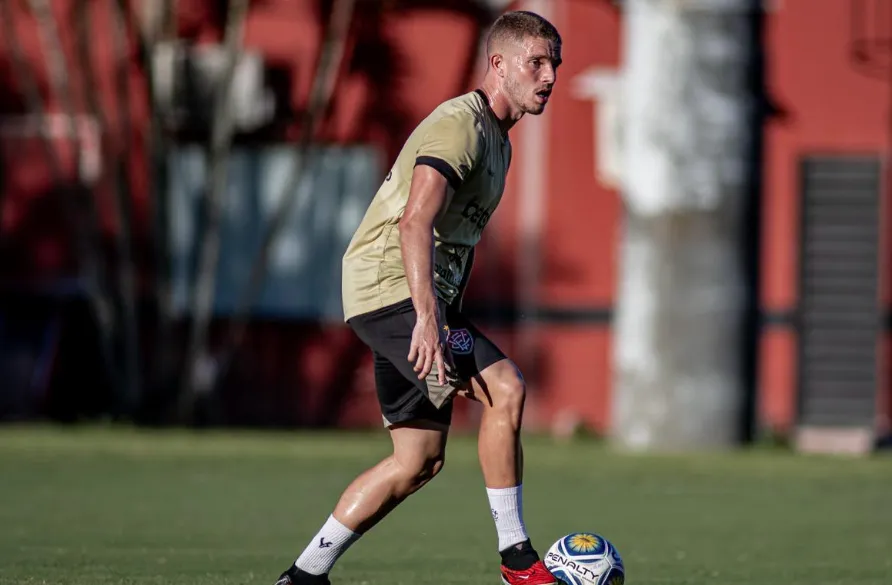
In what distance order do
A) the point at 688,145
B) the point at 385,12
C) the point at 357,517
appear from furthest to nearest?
the point at 385,12, the point at 688,145, the point at 357,517

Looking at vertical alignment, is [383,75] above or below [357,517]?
above

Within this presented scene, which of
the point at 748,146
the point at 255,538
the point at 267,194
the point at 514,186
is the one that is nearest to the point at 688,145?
the point at 748,146

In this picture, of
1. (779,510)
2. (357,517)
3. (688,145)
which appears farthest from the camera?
(688,145)

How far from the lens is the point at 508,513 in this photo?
262 inches

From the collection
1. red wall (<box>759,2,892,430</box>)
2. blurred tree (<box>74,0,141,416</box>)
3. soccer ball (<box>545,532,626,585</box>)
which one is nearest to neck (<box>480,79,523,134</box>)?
soccer ball (<box>545,532,626,585</box>)

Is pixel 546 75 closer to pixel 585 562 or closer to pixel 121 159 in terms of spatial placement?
pixel 585 562

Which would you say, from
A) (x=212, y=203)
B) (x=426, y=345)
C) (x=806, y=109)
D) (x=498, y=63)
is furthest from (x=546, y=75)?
(x=806, y=109)

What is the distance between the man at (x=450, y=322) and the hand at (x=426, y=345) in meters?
0.08

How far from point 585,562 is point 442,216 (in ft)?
4.78

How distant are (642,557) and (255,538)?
206 centimetres

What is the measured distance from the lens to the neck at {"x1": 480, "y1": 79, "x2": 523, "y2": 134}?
6789 millimetres

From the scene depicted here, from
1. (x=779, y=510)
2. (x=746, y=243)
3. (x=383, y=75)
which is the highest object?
(x=383, y=75)

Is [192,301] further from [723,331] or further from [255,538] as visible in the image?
[255,538]

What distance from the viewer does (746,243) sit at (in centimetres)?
1652
